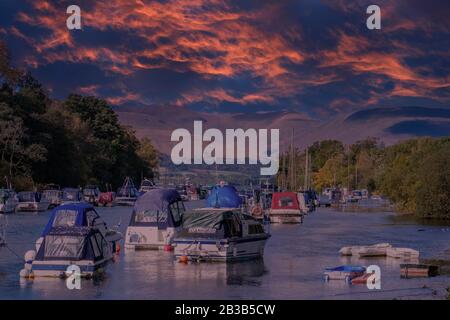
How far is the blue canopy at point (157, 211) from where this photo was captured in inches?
2298

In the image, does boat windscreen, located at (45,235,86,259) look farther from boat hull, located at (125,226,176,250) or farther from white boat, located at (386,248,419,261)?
white boat, located at (386,248,419,261)

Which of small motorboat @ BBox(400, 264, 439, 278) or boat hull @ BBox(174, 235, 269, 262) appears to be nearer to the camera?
small motorboat @ BBox(400, 264, 439, 278)

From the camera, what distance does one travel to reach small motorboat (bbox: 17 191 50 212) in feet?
375

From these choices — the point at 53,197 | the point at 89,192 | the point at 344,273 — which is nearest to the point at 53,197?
the point at 53,197

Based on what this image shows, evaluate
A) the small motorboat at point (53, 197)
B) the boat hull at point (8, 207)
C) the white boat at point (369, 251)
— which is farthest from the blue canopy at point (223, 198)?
the small motorboat at point (53, 197)

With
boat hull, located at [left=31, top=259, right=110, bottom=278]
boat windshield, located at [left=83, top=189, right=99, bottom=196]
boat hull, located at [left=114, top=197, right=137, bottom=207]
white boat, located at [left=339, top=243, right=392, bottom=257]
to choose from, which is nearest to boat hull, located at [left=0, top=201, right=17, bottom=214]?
boat windshield, located at [left=83, top=189, right=99, bottom=196]

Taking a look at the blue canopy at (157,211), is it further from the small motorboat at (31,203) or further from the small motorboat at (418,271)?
the small motorboat at (31,203)

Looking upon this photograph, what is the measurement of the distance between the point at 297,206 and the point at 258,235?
148ft

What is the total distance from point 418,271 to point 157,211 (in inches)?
748

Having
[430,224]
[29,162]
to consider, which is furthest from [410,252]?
[29,162]

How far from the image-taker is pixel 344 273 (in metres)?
44.1

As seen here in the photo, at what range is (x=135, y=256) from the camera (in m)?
55.5

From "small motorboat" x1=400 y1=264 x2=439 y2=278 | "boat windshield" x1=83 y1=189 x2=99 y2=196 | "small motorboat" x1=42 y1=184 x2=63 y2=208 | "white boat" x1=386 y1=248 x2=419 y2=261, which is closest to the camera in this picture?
"small motorboat" x1=400 y1=264 x2=439 y2=278

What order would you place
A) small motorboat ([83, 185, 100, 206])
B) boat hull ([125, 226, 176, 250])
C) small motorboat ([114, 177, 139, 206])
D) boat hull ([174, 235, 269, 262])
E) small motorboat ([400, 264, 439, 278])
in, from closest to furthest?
1. small motorboat ([400, 264, 439, 278])
2. boat hull ([174, 235, 269, 262])
3. boat hull ([125, 226, 176, 250])
4. small motorboat ([83, 185, 100, 206])
5. small motorboat ([114, 177, 139, 206])
